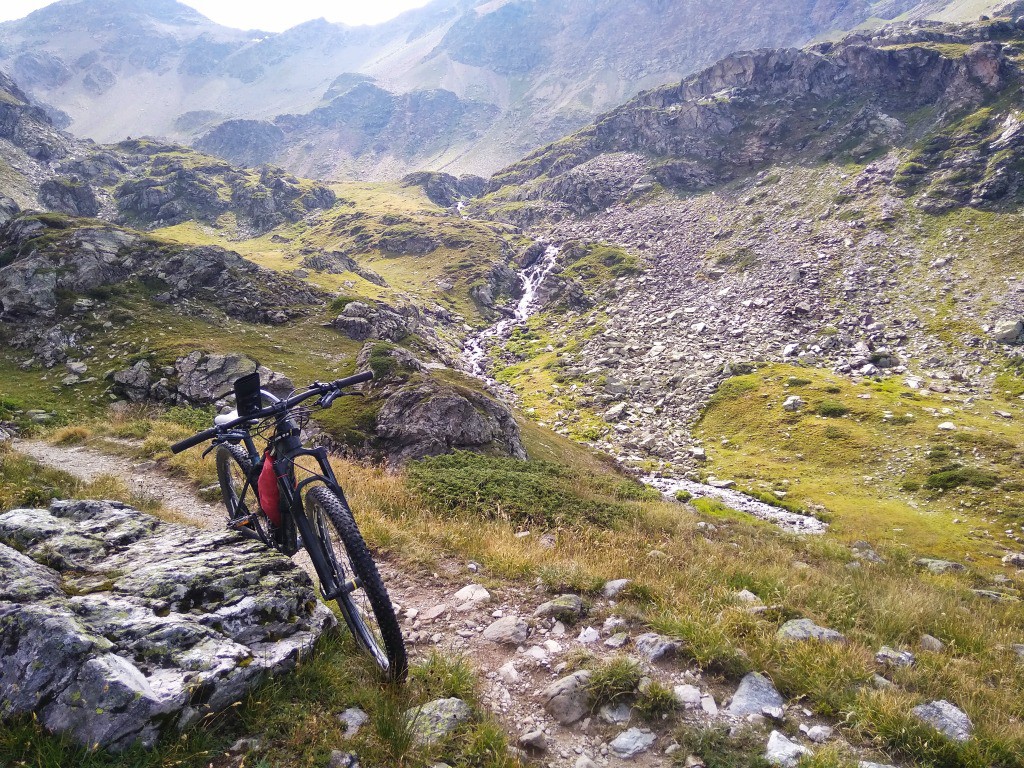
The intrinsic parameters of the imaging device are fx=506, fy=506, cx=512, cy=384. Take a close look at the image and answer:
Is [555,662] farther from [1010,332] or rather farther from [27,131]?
[27,131]

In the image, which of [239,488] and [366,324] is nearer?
[239,488]

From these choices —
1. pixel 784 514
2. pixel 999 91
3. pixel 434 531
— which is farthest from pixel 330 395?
pixel 999 91

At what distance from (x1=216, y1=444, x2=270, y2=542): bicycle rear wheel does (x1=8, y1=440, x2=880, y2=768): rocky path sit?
2509 mm

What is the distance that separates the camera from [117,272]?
137 ft

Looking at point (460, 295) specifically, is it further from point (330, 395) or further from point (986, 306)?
point (330, 395)

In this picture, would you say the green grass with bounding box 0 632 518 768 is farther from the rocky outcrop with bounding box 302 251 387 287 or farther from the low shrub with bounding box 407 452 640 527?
the rocky outcrop with bounding box 302 251 387 287

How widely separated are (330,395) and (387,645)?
3419 millimetres

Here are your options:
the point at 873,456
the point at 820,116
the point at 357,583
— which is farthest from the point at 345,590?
the point at 820,116

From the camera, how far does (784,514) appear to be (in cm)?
4125

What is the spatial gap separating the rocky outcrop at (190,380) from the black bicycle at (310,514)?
958 inches

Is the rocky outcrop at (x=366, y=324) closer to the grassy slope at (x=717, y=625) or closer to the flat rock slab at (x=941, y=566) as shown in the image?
the grassy slope at (x=717, y=625)

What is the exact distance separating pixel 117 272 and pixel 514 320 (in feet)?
292

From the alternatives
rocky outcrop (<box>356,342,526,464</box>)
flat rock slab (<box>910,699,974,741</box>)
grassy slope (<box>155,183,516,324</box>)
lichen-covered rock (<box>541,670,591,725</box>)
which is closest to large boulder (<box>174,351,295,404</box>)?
rocky outcrop (<box>356,342,526,464</box>)

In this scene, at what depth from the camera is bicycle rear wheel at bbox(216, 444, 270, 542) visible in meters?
7.83
